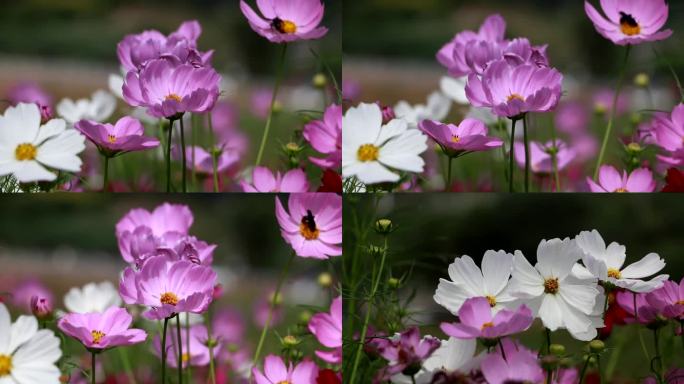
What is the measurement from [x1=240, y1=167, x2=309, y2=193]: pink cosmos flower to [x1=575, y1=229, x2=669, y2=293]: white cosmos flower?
248 millimetres

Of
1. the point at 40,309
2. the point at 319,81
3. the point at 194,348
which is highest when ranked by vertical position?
the point at 319,81

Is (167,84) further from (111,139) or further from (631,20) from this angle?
(631,20)

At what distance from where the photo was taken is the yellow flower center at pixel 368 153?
2.36ft

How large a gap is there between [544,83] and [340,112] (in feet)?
0.63

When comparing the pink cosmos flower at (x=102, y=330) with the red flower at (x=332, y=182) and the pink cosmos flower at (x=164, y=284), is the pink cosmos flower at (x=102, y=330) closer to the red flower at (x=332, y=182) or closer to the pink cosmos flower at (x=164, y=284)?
the pink cosmos flower at (x=164, y=284)

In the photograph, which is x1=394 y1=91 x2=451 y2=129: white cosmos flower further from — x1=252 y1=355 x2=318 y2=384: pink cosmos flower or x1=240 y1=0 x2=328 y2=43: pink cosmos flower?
x1=252 y1=355 x2=318 y2=384: pink cosmos flower

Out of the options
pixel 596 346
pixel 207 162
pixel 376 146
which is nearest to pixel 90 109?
pixel 207 162

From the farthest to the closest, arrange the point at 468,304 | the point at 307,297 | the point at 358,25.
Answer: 1. the point at 307,297
2. the point at 358,25
3. the point at 468,304

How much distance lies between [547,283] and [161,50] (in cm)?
38

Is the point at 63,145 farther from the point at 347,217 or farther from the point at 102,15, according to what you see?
the point at 102,15

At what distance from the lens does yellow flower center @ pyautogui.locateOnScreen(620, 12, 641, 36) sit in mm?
788

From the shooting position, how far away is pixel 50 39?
10.5 feet

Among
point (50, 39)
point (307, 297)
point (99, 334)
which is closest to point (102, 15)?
point (50, 39)

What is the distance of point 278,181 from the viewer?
0.79 meters
